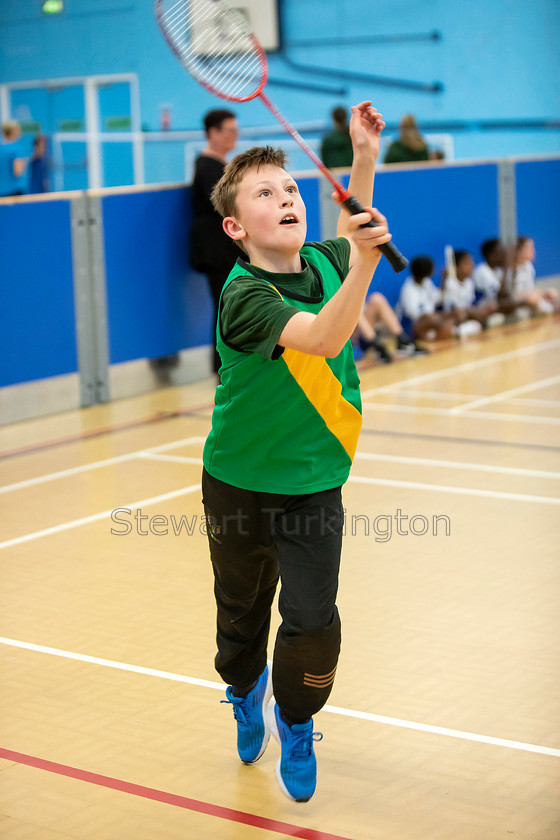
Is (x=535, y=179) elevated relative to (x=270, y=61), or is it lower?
lower

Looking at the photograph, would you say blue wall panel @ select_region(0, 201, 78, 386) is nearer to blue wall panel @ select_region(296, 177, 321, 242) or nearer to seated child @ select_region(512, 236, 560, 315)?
blue wall panel @ select_region(296, 177, 321, 242)

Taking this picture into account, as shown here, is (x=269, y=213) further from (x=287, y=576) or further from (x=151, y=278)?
(x=151, y=278)

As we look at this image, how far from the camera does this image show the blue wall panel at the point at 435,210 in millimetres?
10508

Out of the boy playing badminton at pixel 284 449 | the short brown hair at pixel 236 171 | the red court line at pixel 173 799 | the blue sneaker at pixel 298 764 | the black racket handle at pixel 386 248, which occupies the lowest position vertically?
the red court line at pixel 173 799

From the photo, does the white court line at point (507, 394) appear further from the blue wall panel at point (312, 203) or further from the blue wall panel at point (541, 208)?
the blue wall panel at point (541, 208)

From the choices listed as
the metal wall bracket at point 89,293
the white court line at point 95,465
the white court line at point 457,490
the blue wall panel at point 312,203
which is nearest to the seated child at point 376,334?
the blue wall panel at point 312,203

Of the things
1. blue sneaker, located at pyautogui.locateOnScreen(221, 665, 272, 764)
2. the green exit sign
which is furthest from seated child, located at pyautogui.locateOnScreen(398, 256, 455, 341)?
the green exit sign

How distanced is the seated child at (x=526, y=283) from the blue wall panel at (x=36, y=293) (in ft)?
16.6

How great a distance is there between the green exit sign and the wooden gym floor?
17592 mm

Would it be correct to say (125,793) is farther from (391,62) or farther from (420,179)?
(391,62)

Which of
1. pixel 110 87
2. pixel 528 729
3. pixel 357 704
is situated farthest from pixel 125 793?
pixel 110 87

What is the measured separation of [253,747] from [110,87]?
20475 millimetres

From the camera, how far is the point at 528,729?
341 cm

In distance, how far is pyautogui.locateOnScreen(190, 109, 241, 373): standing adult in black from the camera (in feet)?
27.6
